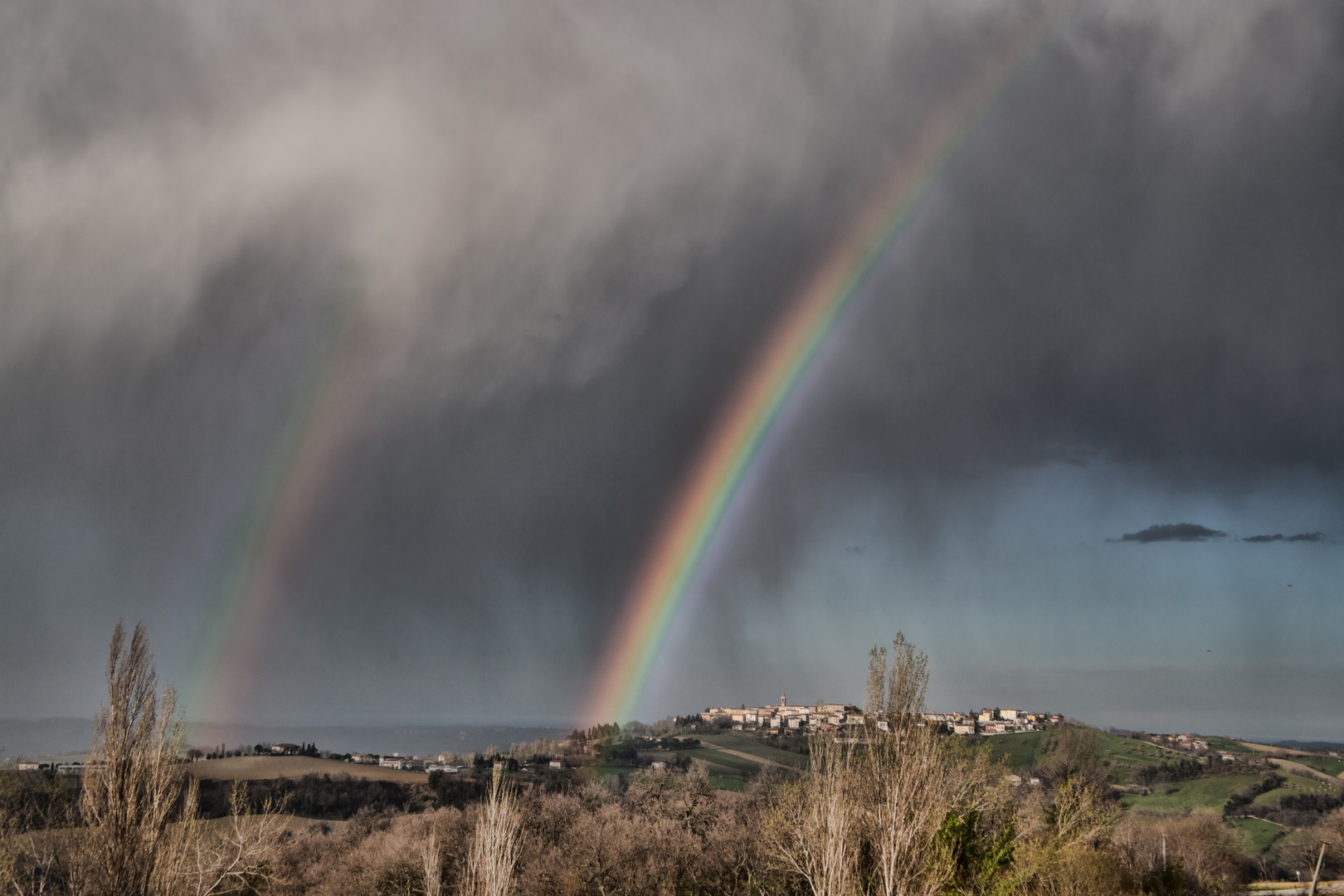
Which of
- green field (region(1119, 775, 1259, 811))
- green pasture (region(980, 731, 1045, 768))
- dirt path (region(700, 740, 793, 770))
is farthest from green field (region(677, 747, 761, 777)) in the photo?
green field (region(1119, 775, 1259, 811))

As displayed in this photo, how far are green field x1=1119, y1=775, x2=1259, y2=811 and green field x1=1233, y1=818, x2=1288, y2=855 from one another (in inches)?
153

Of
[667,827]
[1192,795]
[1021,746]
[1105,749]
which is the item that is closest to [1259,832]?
[1192,795]

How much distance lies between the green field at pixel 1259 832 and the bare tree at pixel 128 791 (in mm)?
90030

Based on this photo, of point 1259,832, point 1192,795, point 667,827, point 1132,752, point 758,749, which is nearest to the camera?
point 667,827

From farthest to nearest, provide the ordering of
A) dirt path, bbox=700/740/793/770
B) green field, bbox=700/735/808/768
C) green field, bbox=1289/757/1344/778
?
green field, bbox=1289/757/1344/778 < green field, bbox=700/735/808/768 < dirt path, bbox=700/740/793/770

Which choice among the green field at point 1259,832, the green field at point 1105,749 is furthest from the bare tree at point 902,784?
the green field at point 1105,749

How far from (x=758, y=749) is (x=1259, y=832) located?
7030 centimetres

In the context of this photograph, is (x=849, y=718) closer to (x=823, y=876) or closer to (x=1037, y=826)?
(x=823, y=876)

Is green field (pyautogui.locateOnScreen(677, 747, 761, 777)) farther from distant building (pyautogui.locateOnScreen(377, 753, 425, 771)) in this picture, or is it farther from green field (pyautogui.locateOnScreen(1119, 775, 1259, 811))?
green field (pyautogui.locateOnScreen(1119, 775, 1259, 811))

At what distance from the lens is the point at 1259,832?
277 ft

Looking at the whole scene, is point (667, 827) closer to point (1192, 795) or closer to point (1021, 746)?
point (1192, 795)

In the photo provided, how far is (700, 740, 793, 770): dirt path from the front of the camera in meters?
114

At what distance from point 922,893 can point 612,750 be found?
11824 centimetres

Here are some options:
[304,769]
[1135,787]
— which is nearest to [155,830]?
[304,769]
